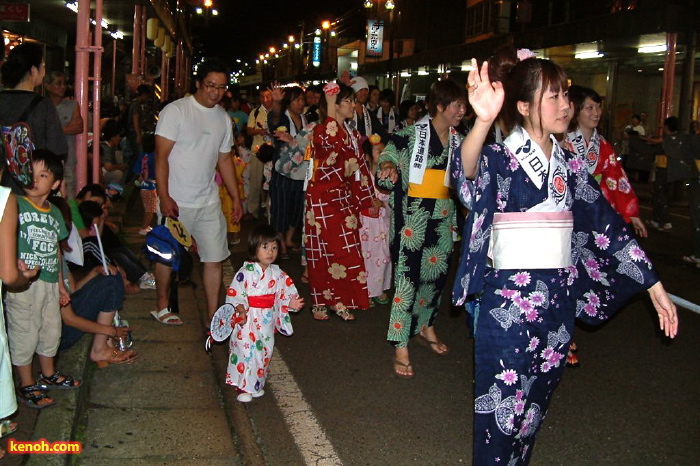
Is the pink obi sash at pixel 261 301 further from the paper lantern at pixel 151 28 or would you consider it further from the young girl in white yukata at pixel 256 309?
the paper lantern at pixel 151 28

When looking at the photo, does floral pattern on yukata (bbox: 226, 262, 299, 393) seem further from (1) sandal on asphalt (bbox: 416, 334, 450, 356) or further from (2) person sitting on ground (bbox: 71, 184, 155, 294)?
(2) person sitting on ground (bbox: 71, 184, 155, 294)

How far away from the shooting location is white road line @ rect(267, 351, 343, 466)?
13.3ft

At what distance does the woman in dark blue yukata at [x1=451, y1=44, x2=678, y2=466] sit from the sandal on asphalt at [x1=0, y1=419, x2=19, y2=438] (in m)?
2.17

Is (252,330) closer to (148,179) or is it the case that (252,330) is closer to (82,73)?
(82,73)

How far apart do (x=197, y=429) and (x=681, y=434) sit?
9.14ft

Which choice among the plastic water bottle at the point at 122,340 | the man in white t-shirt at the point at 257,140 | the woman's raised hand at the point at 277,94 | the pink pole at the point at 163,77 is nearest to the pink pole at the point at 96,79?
the man in white t-shirt at the point at 257,140

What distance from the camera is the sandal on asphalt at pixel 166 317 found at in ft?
20.3

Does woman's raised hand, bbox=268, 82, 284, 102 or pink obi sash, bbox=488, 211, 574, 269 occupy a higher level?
woman's raised hand, bbox=268, 82, 284, 102

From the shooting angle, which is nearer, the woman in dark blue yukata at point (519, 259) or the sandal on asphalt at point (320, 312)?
the woman in dark blue yukata at point (519, 259)

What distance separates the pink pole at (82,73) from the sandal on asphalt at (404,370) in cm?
386

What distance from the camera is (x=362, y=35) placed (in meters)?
48.7

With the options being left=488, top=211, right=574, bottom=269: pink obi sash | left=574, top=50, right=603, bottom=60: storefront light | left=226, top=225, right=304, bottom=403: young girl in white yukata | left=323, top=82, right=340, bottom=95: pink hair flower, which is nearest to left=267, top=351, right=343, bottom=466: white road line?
left=226, top=225, right=304, bottom=403: young girl in white yukata

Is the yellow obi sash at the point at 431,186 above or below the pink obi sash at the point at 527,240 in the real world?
above

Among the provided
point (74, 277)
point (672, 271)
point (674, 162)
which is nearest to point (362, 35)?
point (674, 162)
